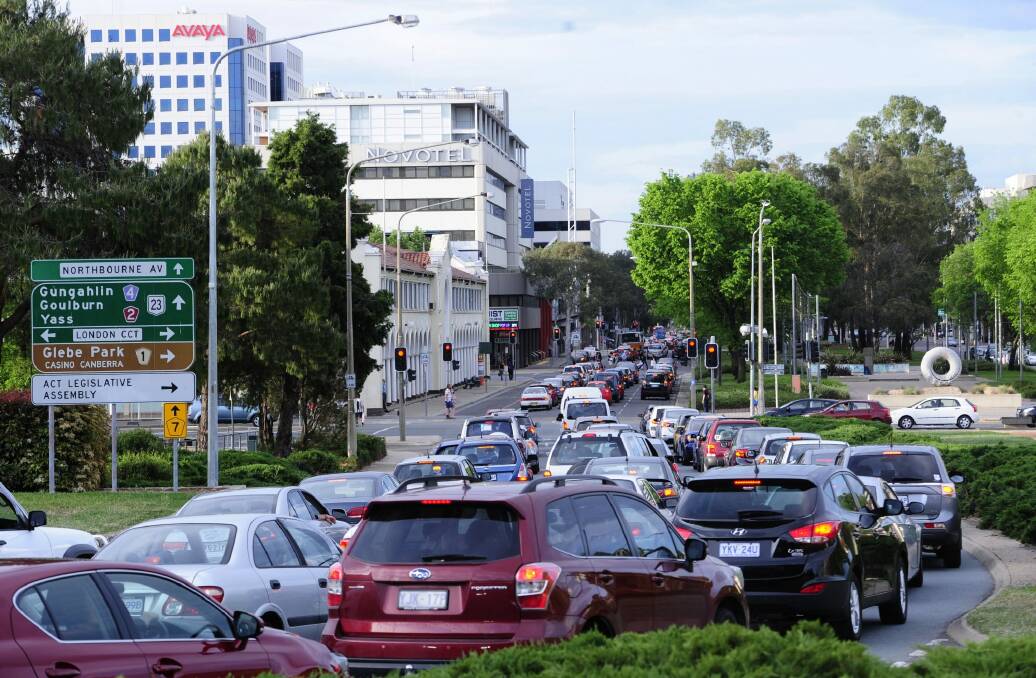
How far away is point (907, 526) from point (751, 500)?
3.81 metres

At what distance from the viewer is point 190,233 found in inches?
1367

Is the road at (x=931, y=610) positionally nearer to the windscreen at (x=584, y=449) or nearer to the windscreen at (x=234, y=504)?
the windscreen at (x=234, y=504)

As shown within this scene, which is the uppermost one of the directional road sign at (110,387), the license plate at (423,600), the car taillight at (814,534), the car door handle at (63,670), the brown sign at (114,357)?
the brown sign at (114,357)

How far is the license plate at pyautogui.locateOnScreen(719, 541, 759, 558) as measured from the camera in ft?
43.3

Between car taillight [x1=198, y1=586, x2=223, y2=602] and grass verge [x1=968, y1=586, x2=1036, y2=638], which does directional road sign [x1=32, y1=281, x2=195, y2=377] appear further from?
grass verge [x1=968, y1=586, x2=1036, y2=638]

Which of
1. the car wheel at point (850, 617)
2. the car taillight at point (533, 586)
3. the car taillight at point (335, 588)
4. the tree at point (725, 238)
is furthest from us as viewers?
the tree at point (725, 238)

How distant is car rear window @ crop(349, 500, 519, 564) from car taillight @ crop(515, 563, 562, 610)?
6.8 inches

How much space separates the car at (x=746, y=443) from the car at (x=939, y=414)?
2786 centimetres

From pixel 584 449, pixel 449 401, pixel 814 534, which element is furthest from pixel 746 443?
pixel 449 401

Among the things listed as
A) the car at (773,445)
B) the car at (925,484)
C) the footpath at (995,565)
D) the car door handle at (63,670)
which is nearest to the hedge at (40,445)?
the car at (773,445)

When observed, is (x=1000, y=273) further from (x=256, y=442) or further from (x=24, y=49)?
(x=24, y=49)

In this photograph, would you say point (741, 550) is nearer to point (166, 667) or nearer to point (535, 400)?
point (166, 667)

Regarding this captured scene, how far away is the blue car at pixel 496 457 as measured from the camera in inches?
1186

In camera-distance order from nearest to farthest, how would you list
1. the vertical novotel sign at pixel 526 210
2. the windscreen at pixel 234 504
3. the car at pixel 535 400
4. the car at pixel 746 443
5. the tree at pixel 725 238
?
the windscreen at pixel 234 504 → the car at pixel 746 443 → the car at pixel 535 400 → the tree at pixel 725 238 → the vertical novotel sign at pixel 526 210
